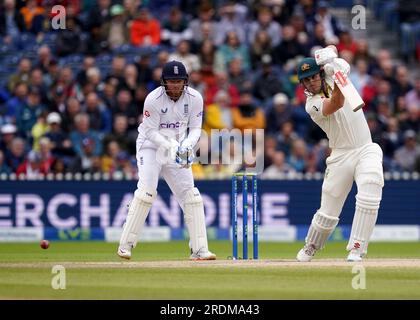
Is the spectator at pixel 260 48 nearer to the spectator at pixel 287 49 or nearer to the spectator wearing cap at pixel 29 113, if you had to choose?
the spectator at pixel 287 49

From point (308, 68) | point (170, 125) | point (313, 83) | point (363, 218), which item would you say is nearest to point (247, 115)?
point (170, 125)

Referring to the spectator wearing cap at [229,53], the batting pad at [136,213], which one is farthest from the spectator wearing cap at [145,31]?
the batting pad at [136,213]

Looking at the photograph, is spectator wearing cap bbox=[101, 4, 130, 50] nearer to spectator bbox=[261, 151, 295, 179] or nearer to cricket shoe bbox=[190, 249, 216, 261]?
spectator bbox=[261, 151, 295, 179]

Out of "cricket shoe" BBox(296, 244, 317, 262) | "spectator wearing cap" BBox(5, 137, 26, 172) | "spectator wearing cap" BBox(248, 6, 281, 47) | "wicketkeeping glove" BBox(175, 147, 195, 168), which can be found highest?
"spectator wearing cap" BBox(248, 6, 281, 47)

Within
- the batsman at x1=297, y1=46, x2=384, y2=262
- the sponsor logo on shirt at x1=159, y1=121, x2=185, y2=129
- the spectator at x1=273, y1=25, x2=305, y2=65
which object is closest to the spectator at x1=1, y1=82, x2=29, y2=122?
the spectator at x1=273, y1=25, x2=305, y2=65

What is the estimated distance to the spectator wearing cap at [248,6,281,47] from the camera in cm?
1908

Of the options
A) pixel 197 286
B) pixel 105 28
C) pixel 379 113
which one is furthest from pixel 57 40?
pixel 197 286

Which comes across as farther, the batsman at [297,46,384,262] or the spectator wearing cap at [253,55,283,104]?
the spectator wearing cap at [253,55,283,104]

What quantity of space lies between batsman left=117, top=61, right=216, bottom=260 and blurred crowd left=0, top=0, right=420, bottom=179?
5296mm

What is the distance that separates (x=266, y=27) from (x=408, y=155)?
299 cm

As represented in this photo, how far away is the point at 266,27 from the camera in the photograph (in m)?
19.1

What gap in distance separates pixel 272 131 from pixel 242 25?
2154 millimetres

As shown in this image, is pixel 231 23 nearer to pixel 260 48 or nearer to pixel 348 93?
pixel 260 48

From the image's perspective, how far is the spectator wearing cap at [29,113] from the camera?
17.7m
